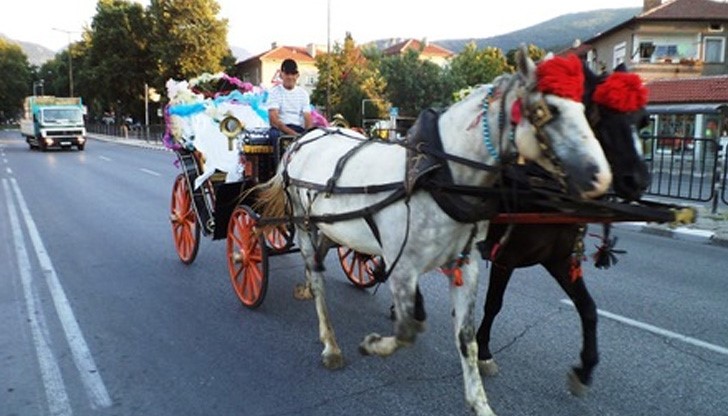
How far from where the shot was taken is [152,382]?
3.95 metres

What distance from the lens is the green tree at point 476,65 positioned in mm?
52875

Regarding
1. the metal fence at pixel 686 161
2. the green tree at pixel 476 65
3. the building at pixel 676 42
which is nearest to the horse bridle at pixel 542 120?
the metal fence at pixel 686 161

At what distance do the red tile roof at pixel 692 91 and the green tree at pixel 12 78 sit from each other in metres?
91.2

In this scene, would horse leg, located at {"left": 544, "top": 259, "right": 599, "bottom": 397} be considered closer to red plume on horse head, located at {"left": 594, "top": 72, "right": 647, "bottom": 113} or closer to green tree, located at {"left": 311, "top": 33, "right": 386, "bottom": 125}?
red plume on horse head, located at {"left": 594, "top": 72, "right": 647, "bottom": 113}

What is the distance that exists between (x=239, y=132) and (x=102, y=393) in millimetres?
3424

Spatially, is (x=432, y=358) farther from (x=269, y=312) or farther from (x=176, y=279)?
(x=176, y=279)

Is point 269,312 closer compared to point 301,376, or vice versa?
point 301,376

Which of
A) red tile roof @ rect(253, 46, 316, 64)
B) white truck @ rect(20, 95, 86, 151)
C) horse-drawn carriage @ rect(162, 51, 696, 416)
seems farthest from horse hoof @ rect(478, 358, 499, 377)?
red tile roof @ rect(253, 46, 316, 64)

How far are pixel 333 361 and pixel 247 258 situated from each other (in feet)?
5.76

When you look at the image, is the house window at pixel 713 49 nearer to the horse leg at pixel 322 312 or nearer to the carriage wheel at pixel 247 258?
the carriage wheel at pixel 247 258

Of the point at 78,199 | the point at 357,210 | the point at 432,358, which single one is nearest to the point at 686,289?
the point at 432,358

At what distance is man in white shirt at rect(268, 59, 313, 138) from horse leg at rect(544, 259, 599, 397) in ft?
10.0

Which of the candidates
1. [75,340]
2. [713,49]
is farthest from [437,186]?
[713,49]

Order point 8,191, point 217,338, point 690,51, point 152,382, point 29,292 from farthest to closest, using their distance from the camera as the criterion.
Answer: point 690,51 < point 8,191 < point 29,292 < point 217,338 < point 152,382
